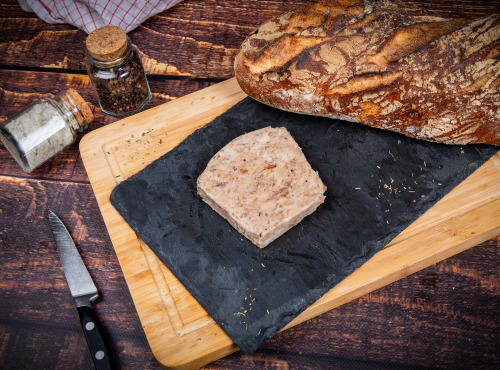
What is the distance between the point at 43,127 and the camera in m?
2.80

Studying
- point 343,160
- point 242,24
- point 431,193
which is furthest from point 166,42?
point 431,193

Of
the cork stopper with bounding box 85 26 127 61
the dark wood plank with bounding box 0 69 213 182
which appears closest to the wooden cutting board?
the dark wood plank with bounding box 0 69 213 182

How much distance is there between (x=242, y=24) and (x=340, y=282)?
2.18 m

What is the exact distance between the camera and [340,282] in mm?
2447

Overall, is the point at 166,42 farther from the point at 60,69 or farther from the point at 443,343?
the point at 443,343

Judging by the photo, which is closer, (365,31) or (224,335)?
(224,335)

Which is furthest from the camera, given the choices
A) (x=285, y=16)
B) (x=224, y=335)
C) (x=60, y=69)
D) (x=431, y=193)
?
(x=60, y=69)

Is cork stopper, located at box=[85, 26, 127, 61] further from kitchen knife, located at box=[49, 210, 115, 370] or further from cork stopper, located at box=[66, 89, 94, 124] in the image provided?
kitchen knife, located at box=[49, 210, 115, 370]

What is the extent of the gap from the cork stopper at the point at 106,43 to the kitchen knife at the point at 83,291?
1000 mm

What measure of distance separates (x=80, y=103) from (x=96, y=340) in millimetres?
1439

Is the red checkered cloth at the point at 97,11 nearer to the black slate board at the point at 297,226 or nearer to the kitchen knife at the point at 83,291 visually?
the black slate board at the point at 297,226

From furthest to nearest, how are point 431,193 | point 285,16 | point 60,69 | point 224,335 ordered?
point 60,69 < point 285,16 < point 431,193 < point 224,335

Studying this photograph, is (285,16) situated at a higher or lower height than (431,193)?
higher

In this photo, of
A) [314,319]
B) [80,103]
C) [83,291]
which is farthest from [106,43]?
[314,319]
